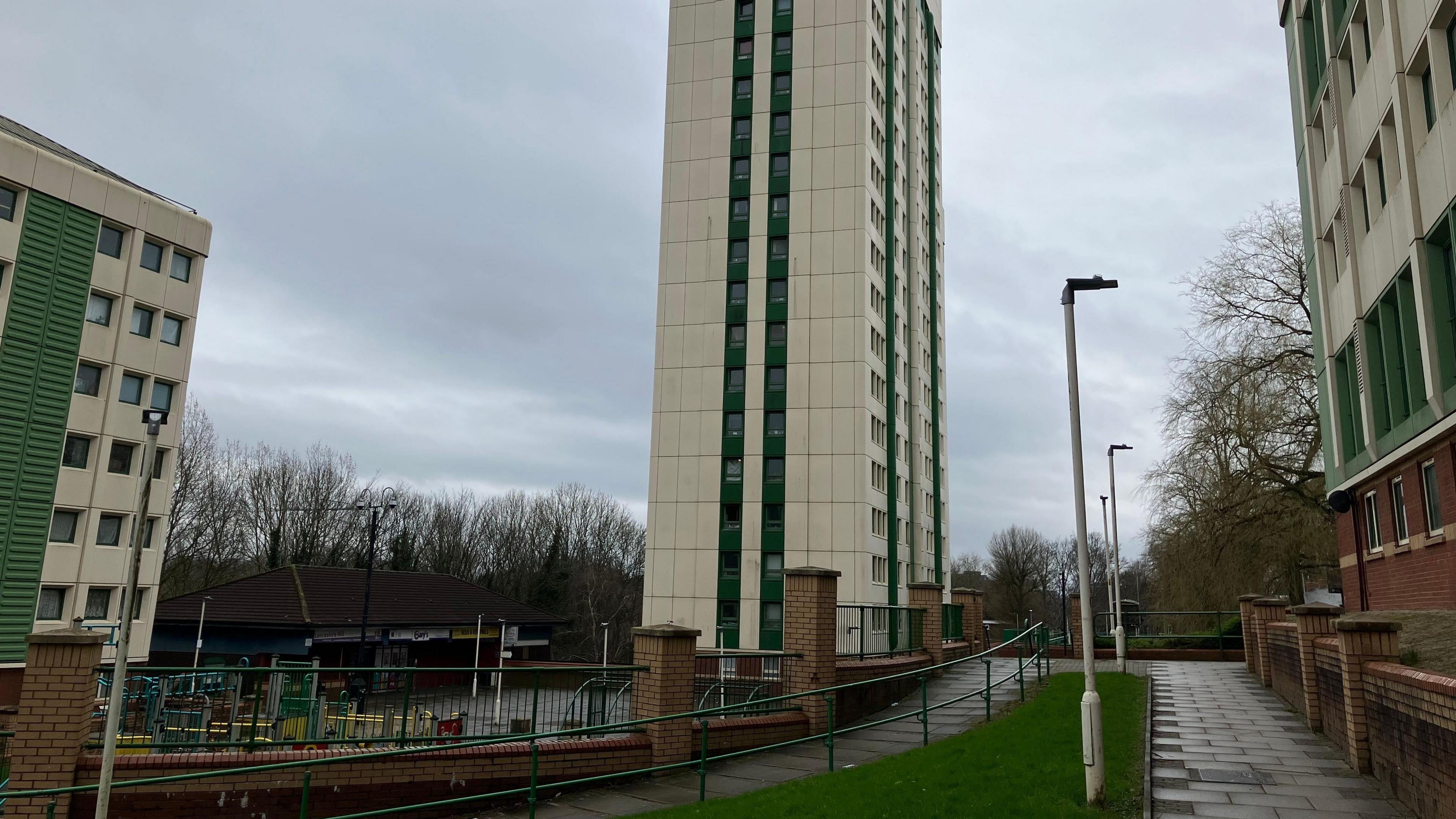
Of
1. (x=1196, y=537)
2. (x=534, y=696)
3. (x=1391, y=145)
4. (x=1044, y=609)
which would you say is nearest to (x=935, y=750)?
(x=534, y=696)

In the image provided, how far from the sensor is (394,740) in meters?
12.7

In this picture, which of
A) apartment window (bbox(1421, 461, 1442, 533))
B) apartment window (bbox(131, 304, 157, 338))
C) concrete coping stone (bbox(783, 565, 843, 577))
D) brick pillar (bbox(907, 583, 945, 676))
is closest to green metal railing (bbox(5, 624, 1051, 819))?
concrete coping stone (bbox(783, 565, 843, 577))

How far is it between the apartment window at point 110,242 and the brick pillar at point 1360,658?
38.9 metres

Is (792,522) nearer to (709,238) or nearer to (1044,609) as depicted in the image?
(709,238)

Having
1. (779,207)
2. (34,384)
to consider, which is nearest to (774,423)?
(779,207)

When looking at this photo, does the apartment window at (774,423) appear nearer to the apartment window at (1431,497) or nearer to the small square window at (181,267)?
the small square window at (181,267)

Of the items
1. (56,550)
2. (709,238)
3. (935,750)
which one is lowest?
(935,750)

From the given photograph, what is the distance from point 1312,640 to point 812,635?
821 cm

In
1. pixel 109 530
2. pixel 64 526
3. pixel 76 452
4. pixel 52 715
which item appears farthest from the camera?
pixel 109 530

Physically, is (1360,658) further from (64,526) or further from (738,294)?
(64,526)

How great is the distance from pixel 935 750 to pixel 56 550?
31.9 m

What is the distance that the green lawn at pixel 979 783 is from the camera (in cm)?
1015

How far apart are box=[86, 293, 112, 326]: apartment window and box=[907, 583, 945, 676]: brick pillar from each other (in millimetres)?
30086

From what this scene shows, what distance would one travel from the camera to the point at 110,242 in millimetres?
35438
